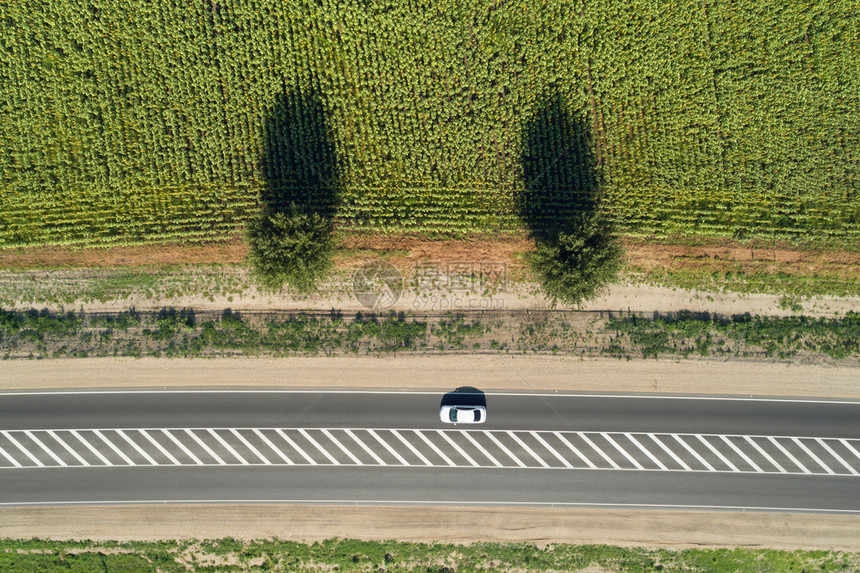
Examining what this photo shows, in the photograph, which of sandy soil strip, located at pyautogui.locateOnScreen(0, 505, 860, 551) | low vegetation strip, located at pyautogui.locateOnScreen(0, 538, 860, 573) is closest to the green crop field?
sandy soil strip, located at pyautogui.locateOnScreen(0, 505, 860, 551)

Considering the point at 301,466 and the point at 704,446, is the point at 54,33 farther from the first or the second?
the point at 704,446

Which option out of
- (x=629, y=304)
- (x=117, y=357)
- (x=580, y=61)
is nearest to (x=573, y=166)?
(x=580, y=61)

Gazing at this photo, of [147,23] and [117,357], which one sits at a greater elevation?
[147,23]

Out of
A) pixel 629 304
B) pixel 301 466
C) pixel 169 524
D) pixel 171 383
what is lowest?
pixel 169 524

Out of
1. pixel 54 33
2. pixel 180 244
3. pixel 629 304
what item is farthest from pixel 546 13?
pixel 54 33

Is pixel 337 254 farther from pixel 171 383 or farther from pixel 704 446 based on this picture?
pixel 704 446
